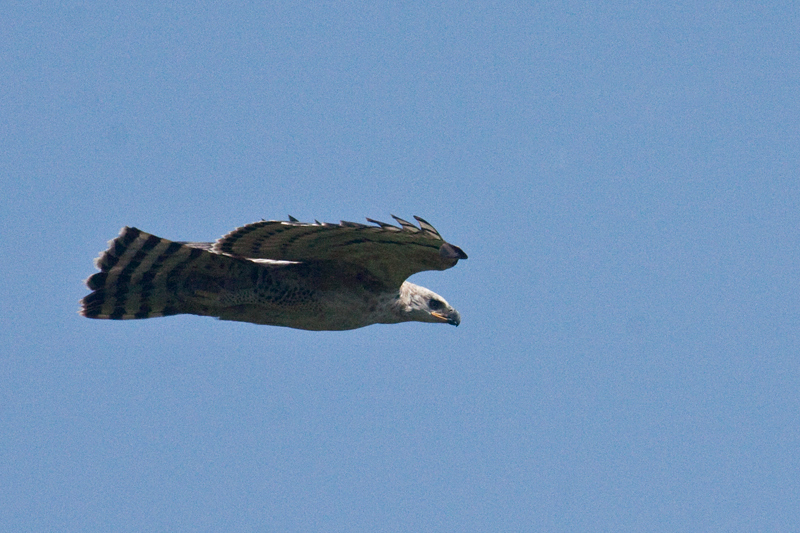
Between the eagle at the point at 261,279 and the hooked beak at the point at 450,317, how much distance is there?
0.73m

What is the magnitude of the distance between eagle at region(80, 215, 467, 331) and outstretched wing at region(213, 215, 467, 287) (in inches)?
0.5

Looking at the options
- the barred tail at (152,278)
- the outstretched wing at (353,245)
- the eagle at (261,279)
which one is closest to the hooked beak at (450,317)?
the eagle at (261,279)

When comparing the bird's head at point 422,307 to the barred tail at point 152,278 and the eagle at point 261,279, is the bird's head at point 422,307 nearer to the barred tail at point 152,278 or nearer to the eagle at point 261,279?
the eagle at point 261,279

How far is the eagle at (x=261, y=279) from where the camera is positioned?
14.8 m

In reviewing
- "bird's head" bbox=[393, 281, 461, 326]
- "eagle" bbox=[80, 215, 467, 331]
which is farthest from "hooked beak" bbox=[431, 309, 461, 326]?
"eagle" bbox=[80, 215, 467, 331]

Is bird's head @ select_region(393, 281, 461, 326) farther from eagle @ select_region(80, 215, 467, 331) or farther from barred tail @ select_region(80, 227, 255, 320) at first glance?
barred tail @ select_region(80, 227, 255, 320)

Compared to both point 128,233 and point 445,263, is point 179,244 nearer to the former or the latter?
point 128,233

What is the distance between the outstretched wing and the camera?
13969mm

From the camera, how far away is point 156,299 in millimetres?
15500

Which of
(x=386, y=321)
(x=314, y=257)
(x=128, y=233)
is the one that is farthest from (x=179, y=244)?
(x=386, y=321)

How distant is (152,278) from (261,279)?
49.9 inches

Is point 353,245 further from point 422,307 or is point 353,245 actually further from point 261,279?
point 422,307

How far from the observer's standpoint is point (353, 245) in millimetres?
14742

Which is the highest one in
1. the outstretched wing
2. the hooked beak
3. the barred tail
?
the hooked beak
